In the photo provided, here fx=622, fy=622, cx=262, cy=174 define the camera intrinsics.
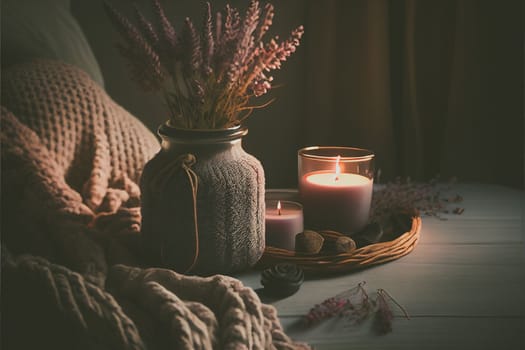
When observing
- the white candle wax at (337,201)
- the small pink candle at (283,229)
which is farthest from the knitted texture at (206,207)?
the white candle wax at (337,201)

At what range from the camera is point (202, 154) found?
92 centimetres

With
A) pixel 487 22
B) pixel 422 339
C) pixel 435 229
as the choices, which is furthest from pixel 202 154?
pixel 487 22

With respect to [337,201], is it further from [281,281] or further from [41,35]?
[41,35]

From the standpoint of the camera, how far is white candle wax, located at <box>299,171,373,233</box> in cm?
113

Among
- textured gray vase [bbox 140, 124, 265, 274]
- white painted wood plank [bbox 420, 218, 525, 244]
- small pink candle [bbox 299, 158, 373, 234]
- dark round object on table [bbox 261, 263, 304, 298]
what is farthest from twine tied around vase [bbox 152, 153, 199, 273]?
white painted wood plank [bbox 420, 218, 525, 244]

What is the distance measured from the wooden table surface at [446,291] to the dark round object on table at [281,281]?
0.05ft

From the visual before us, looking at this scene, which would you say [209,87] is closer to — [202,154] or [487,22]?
[202,154]

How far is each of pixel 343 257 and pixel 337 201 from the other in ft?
0.56

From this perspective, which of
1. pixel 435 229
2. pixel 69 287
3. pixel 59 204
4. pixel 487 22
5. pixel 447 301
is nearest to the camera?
pixel 69 287

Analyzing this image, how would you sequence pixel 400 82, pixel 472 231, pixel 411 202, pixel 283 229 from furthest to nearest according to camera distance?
pixel 400 82 < pixel 411 202 < pixel 472 231 < pixel 283 229

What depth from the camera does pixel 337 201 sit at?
113cm

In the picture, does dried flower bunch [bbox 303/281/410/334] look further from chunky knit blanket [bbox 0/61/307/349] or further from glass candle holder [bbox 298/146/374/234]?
glass candle holder [bbox 298/146/374/234]

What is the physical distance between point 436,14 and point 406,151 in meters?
0.44

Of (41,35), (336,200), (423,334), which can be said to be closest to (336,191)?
(336,200)
